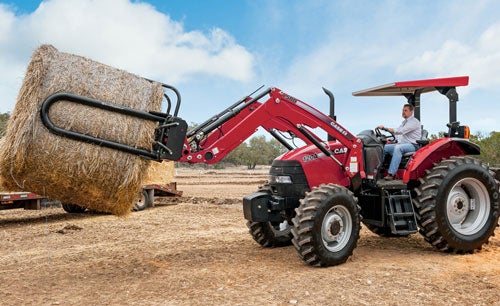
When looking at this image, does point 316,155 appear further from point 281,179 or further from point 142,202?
point 142,202

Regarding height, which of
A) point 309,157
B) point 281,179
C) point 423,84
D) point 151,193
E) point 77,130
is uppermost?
point 423,84

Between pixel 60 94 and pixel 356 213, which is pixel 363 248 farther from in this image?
pixel 60 94

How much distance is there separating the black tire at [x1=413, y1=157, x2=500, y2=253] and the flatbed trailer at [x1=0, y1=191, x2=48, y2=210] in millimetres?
9650

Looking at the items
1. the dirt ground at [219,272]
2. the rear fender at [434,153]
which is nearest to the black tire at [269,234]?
the dirt ground at [219,272]

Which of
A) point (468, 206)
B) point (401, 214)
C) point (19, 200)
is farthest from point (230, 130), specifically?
point (19, 200)

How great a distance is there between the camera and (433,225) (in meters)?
7.27

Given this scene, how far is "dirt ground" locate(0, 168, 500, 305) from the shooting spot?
535 cm

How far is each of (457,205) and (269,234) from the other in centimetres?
315

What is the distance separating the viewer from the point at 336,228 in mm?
6730

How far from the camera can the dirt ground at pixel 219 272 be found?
5.35 m

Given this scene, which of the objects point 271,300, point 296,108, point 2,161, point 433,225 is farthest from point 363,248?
point 2,161

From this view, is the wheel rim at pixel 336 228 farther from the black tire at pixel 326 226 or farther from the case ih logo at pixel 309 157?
the case ih logo at pixel 309 157

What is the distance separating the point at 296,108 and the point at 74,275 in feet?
13.2

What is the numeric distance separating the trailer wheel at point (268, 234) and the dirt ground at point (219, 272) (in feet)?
0.65
